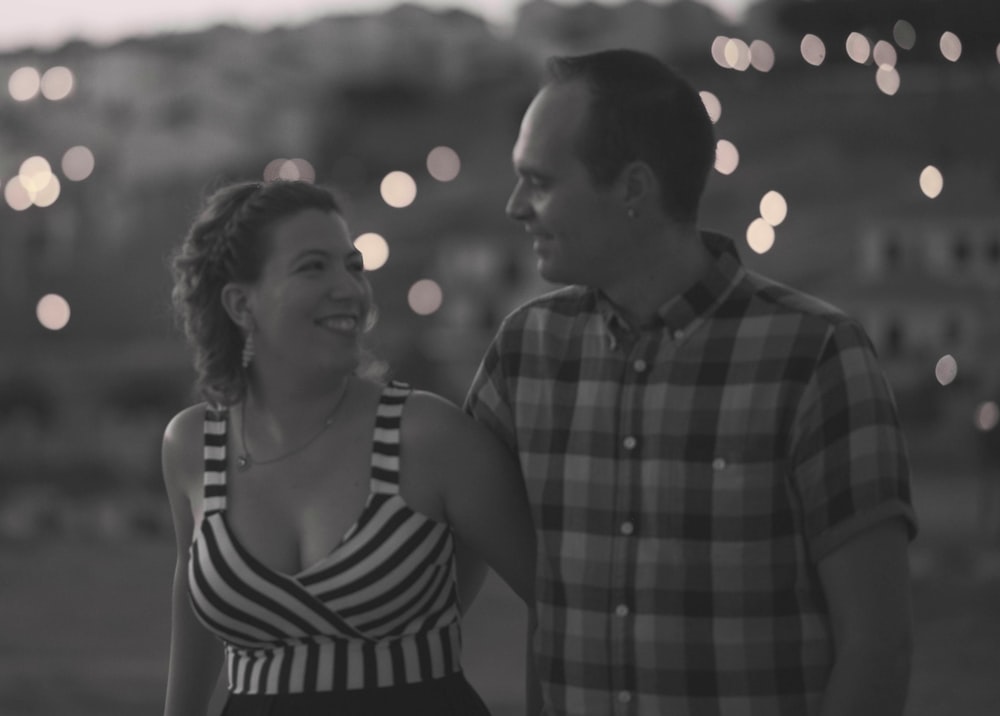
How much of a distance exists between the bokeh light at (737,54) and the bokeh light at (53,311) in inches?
444

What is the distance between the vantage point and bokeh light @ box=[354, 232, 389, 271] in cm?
2312

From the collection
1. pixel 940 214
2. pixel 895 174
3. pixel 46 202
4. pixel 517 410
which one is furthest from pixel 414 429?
pixel 46 202

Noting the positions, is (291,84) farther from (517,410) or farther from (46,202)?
(517,410)

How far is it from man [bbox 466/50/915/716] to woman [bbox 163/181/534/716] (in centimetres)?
16

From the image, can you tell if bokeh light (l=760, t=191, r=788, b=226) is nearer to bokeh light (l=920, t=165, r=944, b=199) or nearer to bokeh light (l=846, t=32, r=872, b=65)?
bokeh light (l=920, t=165, r=944, b=199)

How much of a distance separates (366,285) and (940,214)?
1967cm

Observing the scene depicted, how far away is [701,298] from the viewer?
1.73m

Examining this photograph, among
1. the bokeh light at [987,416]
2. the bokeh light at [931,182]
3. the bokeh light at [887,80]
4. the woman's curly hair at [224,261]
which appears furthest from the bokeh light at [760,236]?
the woman's curly hair at [224,261]

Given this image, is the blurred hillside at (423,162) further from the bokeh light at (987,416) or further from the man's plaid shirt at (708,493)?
the man's plaid shirt at (708,493)

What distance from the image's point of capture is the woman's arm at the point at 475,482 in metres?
1.88

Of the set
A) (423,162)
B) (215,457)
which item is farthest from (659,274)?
(423,162)

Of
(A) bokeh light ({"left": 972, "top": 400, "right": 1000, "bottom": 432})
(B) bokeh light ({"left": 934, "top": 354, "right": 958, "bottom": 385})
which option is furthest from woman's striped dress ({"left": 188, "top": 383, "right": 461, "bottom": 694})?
(B) bokeh light ({"left": 934, "top": 354, "right": 958, "bottom": 385})

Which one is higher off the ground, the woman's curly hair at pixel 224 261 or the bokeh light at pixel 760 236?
the bokeh light at pixel 760 236

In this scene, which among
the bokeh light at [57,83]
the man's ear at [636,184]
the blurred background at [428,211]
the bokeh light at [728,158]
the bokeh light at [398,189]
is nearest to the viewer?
the man's ear at [636,184]
